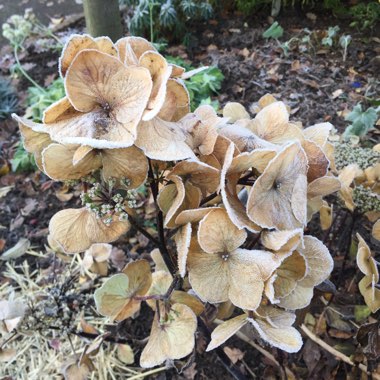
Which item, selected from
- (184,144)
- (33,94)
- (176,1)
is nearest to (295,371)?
(184,144)

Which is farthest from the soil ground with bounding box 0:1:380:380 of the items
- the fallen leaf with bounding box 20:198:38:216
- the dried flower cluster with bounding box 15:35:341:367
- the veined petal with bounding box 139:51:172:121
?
the veined petal with bounding box 139:51:172:121

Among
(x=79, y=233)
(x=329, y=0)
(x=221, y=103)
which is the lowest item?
(x=221, y=103)

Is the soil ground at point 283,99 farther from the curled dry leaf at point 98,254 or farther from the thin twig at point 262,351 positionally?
the curled dry leaf at point 98,254

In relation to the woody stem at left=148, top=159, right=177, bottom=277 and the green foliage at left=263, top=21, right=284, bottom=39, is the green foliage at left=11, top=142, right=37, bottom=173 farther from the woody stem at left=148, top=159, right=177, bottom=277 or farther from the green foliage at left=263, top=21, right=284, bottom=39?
the green foliage at left=263, top=21, right=284, bottom=39

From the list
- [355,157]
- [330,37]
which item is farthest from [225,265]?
[330,37]

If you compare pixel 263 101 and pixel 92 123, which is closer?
pixel 92 123

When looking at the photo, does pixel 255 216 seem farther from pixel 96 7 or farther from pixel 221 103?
pixel 221 103

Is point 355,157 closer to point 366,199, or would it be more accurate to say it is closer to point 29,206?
point 366,199
